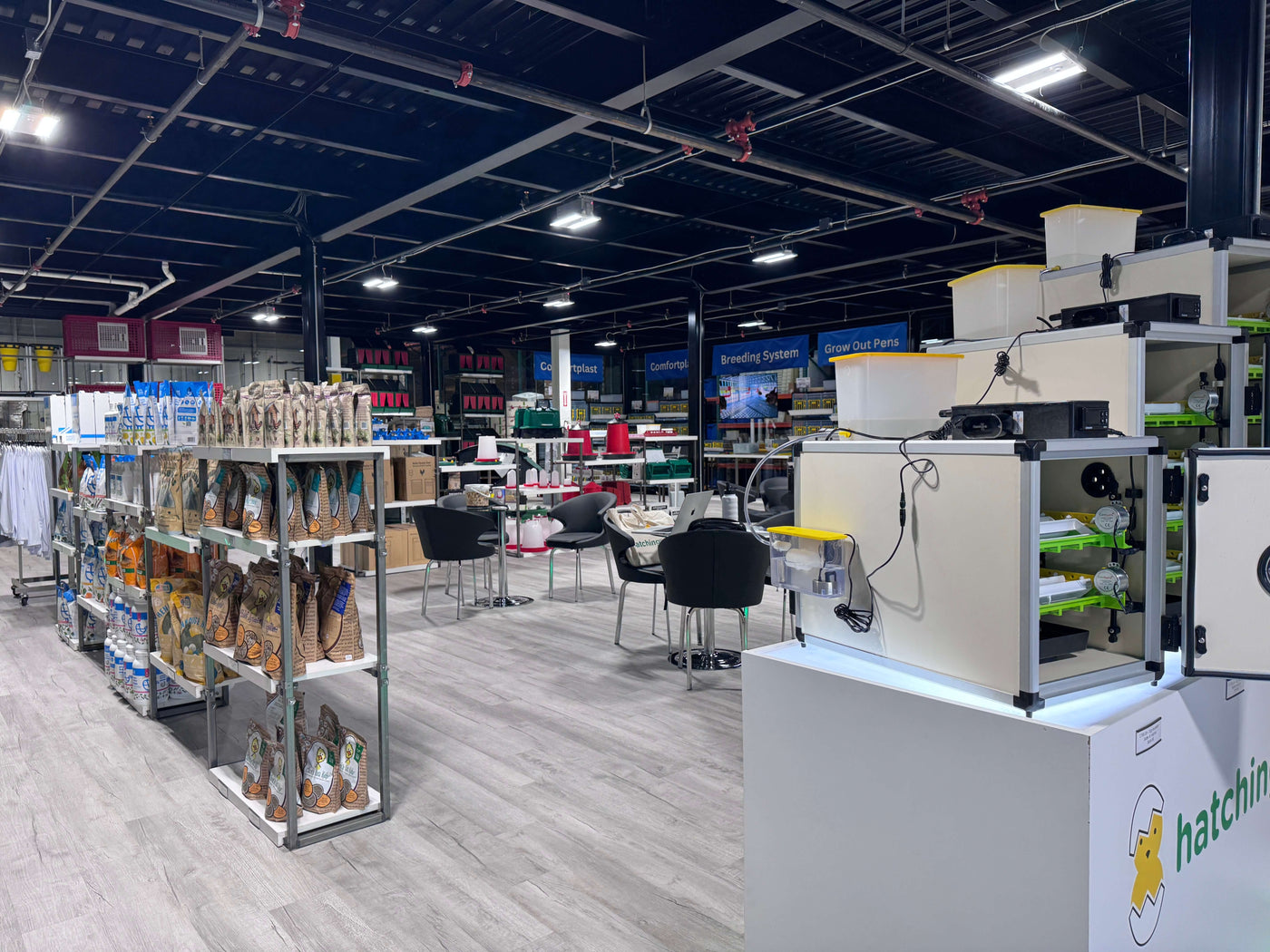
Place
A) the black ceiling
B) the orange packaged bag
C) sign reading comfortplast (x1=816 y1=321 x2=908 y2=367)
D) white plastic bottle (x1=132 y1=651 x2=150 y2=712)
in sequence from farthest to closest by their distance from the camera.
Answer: sign reading comfortplast (x1=816 y1=321 x2=908 y2=367)
the black ceiling
the orange packaged bag
white plastic bottle (x1=132 y1=651 x2=150 y2=712)

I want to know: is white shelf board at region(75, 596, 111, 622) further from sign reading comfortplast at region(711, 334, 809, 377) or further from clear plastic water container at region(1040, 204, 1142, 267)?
sign reading comfortplast at region(711, 334, 809, 377)

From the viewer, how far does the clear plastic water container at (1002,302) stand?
89.0 inches

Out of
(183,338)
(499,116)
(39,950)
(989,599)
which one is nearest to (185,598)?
(39,950)

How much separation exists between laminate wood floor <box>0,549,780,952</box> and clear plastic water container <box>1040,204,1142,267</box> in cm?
218

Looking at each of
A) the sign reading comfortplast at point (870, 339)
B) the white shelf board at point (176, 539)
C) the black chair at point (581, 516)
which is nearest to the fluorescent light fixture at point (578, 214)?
the black chair at point (581, 516)

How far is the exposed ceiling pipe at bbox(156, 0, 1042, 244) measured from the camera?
3.87 m

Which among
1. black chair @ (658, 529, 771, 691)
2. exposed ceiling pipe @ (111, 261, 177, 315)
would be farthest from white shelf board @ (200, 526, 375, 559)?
exposed ceiling pipe @ (111, 261, 177, 315)

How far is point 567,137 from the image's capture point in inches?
264

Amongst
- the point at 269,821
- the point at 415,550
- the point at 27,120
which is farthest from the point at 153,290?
the point at 269,821

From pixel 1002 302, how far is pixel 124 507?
439 centimetres

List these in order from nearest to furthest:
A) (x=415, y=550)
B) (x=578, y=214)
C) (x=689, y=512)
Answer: (x=689, y=512) → (x=578, y=214) → (x=415, y=550)

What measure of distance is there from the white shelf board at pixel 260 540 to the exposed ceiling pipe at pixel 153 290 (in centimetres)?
831

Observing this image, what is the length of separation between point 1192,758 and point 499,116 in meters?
5.95

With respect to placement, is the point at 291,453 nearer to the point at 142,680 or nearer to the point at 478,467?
the point at 142,680
